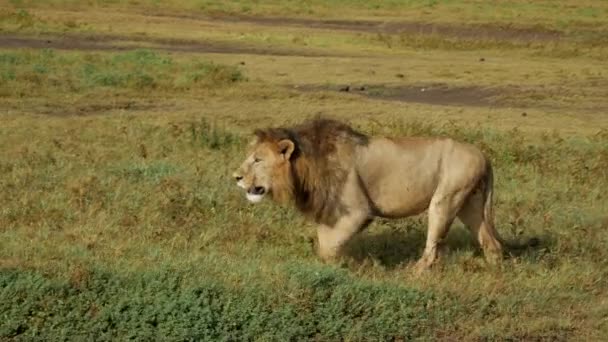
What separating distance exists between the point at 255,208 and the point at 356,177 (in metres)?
1.88

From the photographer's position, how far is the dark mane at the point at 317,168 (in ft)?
26.4

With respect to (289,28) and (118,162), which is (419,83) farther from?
(289,28)

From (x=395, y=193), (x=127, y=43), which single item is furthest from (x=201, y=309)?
(x=127, y=43)

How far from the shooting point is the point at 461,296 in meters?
7.39

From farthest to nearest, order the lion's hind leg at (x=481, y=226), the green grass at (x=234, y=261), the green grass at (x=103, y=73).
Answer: the green grass at (x=103, y=73) → the lion's hind leg at (x=481, y=226) → the green grass at (x=234, y=261)

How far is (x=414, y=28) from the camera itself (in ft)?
130

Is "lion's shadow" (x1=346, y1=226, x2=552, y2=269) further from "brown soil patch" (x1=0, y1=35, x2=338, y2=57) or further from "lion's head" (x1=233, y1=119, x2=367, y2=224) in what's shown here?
"brown soil patch" (x1=0, y1=35, x2=338, y2=57)

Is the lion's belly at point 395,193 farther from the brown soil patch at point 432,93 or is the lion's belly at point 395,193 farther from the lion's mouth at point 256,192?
the brown soil patch at point 432,93

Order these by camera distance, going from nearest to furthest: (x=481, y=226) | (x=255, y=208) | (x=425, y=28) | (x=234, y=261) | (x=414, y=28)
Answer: (x=234, y=261), (x=481, y=226), (x=255, y=208), (x=425, y=28), (x=414, y=28)

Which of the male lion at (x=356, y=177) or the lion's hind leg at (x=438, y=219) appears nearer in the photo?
the male lion at (x=356, y=177)

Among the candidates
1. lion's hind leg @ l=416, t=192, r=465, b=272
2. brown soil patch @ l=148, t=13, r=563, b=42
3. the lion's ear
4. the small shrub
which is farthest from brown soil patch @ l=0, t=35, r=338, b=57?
lion's hind leg @ l=416, t=192, r=465, b=272

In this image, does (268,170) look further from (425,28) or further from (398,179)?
(425,28)

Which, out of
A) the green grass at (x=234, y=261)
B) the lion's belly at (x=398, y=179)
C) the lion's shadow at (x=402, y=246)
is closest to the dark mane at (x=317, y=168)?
the lion's belly at (x=398, y=179)

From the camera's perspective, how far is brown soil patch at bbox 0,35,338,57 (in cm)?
2811
